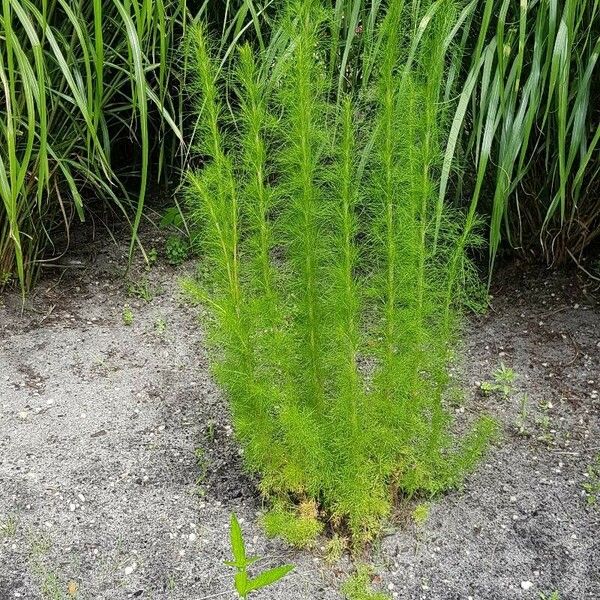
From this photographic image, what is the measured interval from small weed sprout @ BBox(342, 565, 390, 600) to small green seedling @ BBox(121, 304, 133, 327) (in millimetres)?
912

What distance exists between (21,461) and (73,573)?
1.01 ft

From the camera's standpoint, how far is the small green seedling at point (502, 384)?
154 centimetres

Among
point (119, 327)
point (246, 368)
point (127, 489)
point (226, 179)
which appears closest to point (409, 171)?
point (226, 179)

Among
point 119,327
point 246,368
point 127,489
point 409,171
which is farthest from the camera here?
point 119,327

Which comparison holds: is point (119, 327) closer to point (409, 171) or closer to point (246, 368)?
point (246, 368)

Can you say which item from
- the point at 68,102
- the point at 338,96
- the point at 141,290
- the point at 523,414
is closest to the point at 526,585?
the point at 523,414

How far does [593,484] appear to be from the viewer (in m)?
1.31

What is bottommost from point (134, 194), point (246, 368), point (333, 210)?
point (134, 194)

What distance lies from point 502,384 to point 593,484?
302mm

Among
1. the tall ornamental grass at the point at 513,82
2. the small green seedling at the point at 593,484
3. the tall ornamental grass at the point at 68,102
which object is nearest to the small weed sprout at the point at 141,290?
the tall ornamental grass at the point at 68,102

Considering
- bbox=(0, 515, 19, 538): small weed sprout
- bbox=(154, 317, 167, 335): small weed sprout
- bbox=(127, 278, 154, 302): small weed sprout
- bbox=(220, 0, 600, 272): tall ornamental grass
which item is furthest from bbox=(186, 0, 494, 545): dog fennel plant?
bbox=(127, 278, 154, 302): small weed sprout

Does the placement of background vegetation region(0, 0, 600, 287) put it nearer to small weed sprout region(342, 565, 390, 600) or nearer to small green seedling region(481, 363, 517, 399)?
small green seedling region(481, 363, 517, 399)

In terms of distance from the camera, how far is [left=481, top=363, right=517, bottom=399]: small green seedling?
154 centimetres

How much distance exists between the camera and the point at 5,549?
121cm
